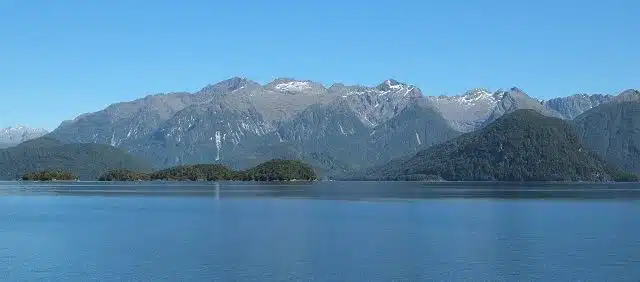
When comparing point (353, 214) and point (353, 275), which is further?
point (353, 214)

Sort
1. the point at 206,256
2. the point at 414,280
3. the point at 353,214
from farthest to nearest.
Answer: the point at 353,214, the point at 206,256, the point at 414,280

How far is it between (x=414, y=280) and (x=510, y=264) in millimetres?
11716

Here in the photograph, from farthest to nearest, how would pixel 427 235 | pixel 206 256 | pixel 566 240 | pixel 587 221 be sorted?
pixel 587 221, pixel 427 235, pixel 566 240, pixel 206 256

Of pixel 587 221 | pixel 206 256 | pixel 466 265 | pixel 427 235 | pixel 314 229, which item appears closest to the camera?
pixel 466 265

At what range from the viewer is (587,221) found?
117 meters

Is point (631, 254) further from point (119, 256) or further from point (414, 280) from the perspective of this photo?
point (119, 256)

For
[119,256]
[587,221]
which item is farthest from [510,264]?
[587,221]

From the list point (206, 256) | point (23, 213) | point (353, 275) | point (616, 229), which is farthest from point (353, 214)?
point (353, 275)

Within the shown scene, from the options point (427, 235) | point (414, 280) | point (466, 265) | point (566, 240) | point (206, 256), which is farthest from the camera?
point (427, 235)

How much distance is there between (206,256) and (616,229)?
175 ft

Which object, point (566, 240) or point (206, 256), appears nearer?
point (206, 256)

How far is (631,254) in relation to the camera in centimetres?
7531

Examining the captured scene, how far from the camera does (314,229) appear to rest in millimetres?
101625

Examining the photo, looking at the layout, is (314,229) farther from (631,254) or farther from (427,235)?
(631,254)
